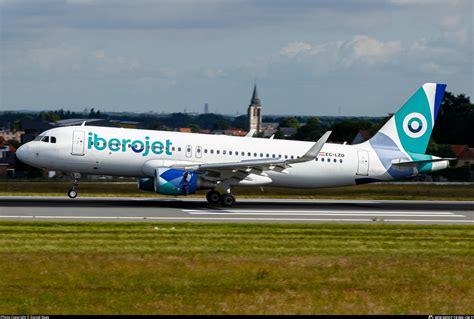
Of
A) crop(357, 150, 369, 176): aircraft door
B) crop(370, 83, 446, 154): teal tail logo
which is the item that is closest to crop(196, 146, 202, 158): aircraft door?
crop(357, 150, 369, 176): aircraft door

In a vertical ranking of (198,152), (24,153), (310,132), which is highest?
(310,132)

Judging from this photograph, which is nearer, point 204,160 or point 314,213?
point 314,213

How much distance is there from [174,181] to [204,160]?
9.06ft

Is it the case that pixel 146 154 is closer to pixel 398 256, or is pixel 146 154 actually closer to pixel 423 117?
pixel 423 117

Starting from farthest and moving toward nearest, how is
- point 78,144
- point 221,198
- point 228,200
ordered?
1. point 221,198
2. point 228,200
3. point 78,144

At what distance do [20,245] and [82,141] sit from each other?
51.2 ft

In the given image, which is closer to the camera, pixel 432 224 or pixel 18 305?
pixel 18 305

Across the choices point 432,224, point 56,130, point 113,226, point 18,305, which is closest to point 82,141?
point 56,130

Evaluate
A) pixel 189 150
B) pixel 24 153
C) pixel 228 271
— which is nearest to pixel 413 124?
pixel 189 150

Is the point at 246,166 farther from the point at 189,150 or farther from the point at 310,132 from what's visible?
the point at 310,132

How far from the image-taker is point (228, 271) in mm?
20547

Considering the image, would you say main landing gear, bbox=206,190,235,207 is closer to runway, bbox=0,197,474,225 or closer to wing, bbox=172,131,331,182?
runway, bbox=0,197,474,225

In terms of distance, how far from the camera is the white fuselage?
3881 cm

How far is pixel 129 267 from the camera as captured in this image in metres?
20.7
